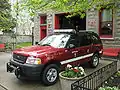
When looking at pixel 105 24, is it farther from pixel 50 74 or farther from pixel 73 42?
pixel 50 74

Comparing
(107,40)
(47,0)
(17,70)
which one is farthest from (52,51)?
(107,40)

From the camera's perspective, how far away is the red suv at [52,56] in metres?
6.80

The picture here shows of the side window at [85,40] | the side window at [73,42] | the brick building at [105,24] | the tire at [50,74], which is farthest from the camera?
the brick building at [105,24]

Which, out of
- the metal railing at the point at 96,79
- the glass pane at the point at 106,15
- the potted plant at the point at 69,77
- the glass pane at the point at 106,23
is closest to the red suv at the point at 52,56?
the potted plant at the point at 69,77

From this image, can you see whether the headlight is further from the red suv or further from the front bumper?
the front bumper

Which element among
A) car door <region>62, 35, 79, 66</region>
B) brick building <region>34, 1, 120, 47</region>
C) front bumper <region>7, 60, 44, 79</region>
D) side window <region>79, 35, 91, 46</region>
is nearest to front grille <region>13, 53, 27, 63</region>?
front bumper <region>7, 60, 44, 79</region>

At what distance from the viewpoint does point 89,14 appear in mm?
16188

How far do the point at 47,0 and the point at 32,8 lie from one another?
834 millimetres

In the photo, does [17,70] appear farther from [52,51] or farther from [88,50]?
[88,50]

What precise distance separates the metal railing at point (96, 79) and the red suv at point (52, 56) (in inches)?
77.4

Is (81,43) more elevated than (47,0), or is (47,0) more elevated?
(47,0)

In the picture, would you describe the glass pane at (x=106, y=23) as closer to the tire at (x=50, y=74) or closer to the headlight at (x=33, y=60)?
the tire at (x=50, y=74)

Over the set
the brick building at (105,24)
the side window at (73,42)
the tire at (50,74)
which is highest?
the brick building at (105,24)

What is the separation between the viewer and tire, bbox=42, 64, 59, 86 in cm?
697
